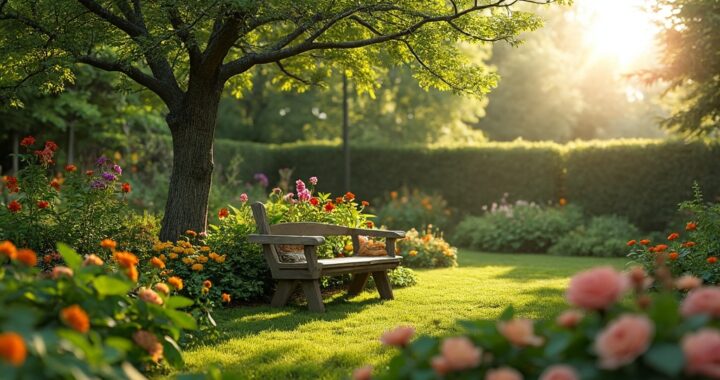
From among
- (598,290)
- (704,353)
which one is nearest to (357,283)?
(598,290)

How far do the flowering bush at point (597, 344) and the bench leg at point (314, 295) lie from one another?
14.5 feet

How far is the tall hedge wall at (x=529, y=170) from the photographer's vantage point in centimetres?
1482

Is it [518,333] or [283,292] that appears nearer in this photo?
[518,333]

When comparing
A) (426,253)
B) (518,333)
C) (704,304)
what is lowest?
(426,253)

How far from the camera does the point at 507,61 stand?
3353 centimetres

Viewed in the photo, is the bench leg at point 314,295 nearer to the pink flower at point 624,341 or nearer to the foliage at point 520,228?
the pink flower at point 624,341

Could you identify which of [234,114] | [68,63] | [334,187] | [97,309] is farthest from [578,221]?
[234,114]

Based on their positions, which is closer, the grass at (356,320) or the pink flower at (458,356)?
the pink flower at (458,356)

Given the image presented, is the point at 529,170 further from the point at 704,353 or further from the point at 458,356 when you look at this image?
the point at 704,353

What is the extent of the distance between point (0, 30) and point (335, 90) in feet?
64.9

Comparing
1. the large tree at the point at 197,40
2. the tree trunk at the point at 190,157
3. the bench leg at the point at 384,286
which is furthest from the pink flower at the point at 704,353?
the tree trunk at the point at 190,157

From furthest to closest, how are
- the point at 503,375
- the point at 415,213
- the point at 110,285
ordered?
the point at 415,213 < the point at 110,285 < the point at 503,375

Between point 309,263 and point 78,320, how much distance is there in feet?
14.3

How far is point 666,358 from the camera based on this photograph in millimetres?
1878
